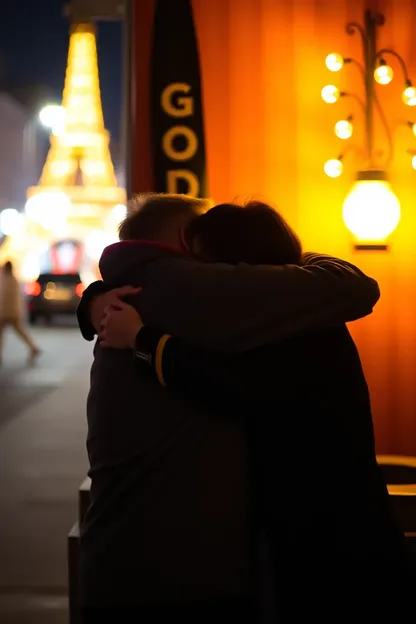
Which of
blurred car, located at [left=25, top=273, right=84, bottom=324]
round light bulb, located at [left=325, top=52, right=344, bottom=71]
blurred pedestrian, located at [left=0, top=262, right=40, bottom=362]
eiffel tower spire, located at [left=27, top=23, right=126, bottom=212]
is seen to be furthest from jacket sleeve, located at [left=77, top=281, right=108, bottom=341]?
eiffel tower spire, located at [left=27, top=23, right=126, bottom=212]

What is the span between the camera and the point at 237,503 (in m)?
1.23

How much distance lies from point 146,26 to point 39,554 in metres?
2.43

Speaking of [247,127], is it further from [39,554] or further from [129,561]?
[129,561]

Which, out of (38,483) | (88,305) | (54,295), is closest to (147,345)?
(88,305)

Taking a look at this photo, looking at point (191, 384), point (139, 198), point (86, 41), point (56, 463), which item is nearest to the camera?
point (191, 384)

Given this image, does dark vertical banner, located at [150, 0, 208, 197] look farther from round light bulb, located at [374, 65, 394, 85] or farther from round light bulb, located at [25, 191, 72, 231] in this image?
round light bulb, located at [25, 191, 72, 231]

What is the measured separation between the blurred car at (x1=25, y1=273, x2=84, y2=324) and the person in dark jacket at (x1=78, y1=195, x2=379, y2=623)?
55.0 feet

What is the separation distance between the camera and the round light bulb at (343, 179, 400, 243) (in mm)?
3451

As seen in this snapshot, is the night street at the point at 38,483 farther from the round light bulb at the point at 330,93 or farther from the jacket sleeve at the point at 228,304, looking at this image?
the round light bulb at the point at 330,93

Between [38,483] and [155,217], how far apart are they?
12.6 feet

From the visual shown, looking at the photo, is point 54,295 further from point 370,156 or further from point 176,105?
point 370,156

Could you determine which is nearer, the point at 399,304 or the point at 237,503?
the point at 237,503

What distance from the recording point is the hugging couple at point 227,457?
122 centimetres

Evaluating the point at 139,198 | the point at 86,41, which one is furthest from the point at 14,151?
the point at 139,198
